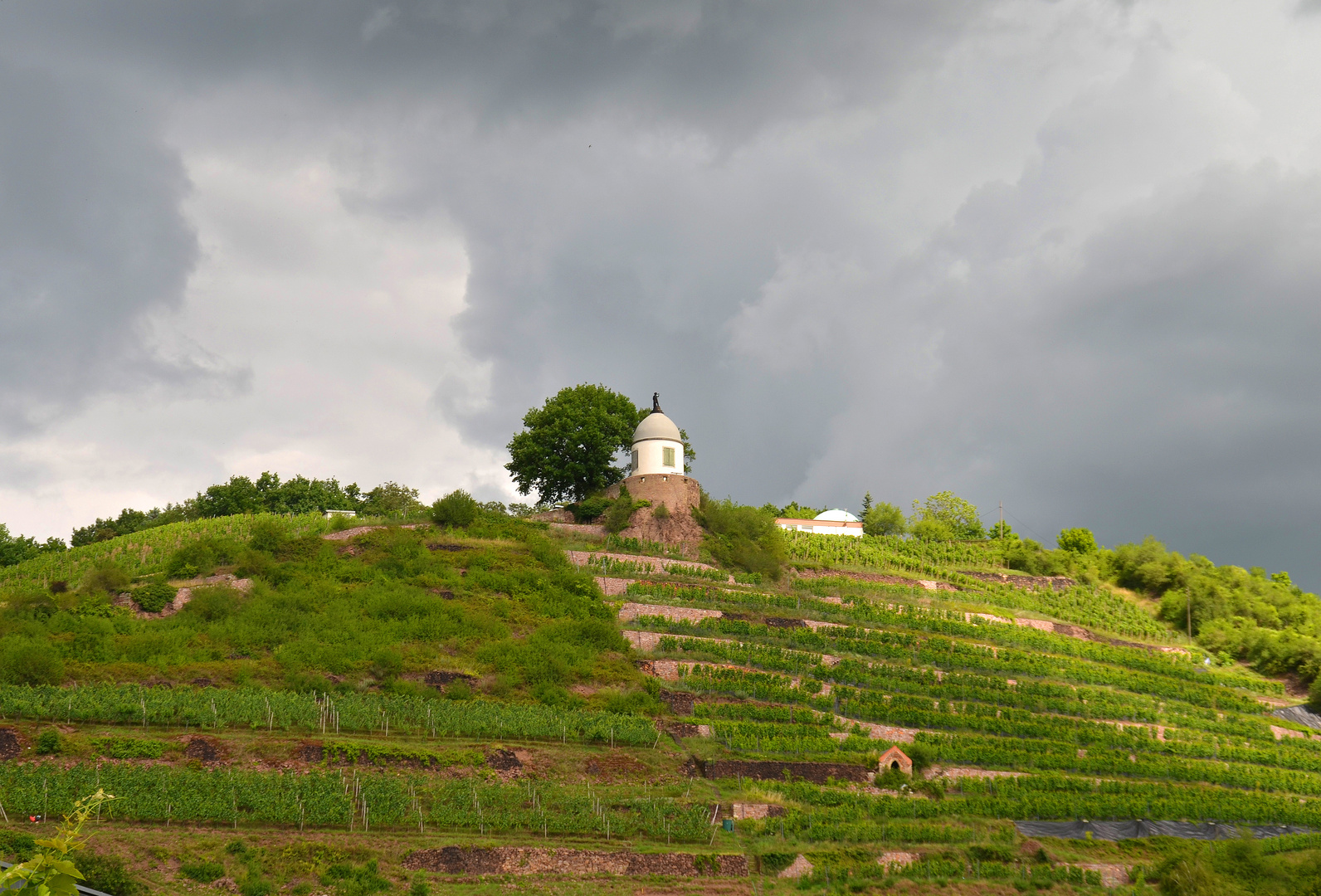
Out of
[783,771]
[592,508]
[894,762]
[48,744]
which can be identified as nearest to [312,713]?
[48,744]

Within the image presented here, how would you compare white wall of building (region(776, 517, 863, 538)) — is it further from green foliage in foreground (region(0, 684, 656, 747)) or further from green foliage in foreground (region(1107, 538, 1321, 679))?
green foliage in foreground (region(0, 684, 656, 747))

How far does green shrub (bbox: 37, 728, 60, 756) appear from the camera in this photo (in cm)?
2400

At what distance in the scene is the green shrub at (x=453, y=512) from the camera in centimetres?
4772

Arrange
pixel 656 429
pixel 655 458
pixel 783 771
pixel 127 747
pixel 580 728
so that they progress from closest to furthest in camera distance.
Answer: pixel 127 747, pixel 783 771, pixel 580 728, pixel 655 458, pixel 656 429

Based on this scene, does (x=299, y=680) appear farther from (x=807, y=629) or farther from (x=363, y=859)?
(x=807, y=629)

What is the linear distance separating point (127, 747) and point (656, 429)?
3316cm

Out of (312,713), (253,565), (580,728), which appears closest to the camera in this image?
(312,713)

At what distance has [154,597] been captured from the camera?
118 feet

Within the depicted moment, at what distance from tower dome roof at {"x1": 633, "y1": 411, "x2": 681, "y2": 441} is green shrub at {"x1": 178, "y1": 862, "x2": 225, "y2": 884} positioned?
3563cm

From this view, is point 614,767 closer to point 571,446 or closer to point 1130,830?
point 1130,830

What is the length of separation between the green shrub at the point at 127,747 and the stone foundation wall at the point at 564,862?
26.9ft

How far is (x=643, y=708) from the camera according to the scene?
33500 millimetres

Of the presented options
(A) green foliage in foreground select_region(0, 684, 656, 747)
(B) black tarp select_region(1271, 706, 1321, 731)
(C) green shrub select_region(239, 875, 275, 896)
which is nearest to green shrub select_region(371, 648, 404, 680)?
(A) green foliage in foreground select_region(0, 684, 656, 747)

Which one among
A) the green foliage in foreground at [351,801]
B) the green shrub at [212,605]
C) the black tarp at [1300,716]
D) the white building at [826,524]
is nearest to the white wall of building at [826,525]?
the white building at [826,524]
